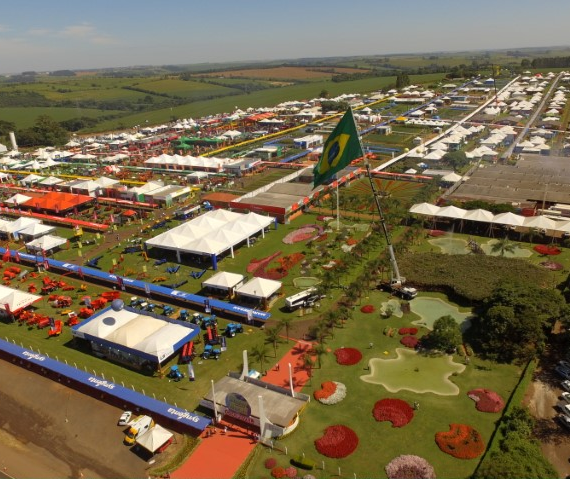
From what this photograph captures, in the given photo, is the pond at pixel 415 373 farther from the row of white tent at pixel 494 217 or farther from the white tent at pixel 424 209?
the white tent at pixel 424 209

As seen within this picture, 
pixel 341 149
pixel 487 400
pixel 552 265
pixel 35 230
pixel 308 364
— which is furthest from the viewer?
pixel 35 230

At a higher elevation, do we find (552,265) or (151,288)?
(151,288)

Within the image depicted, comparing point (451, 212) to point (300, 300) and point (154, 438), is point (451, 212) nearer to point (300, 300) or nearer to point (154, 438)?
point (300, 300)

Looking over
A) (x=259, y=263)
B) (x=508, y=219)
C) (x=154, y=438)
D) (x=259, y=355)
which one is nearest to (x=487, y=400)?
(x=259, y=355)

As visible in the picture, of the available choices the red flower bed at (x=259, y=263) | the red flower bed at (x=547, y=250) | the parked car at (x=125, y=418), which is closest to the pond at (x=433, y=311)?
the red flower bed at (x=547, y=250)

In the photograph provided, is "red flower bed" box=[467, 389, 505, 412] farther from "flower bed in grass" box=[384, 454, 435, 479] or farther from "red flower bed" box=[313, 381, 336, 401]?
"red flower bed" box=[313, 381, 336, 401]

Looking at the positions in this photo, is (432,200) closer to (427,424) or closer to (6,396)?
(427,424)
